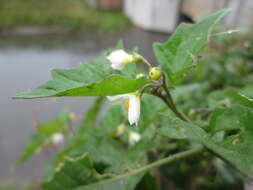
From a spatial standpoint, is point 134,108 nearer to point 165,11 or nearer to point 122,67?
point 122,67

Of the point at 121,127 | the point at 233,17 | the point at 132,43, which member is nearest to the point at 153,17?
the point at 132,43

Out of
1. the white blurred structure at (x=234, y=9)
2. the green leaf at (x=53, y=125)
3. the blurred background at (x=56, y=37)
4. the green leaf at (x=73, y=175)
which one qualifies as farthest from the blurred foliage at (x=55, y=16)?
Answer: the green leaf at (x=73, y=175)

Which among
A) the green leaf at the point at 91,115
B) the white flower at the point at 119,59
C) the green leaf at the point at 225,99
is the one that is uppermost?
the white flower at the point at 119,59

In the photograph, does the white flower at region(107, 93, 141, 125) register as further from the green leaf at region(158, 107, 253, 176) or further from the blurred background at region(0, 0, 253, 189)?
the blurred background at region(0, 0, 253, 189)

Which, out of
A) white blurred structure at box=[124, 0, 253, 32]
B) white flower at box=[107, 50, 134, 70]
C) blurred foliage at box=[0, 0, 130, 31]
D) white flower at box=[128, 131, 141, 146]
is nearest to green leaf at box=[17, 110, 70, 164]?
white flower at box=[128, 131, 141, 146]

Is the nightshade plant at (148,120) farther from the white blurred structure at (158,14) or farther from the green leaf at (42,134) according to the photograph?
the white blurred structure at (158,14)

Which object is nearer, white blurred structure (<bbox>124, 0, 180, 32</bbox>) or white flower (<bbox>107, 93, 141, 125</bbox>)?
white flower (<bbox>107, 93, 141, 125</bbox>)
